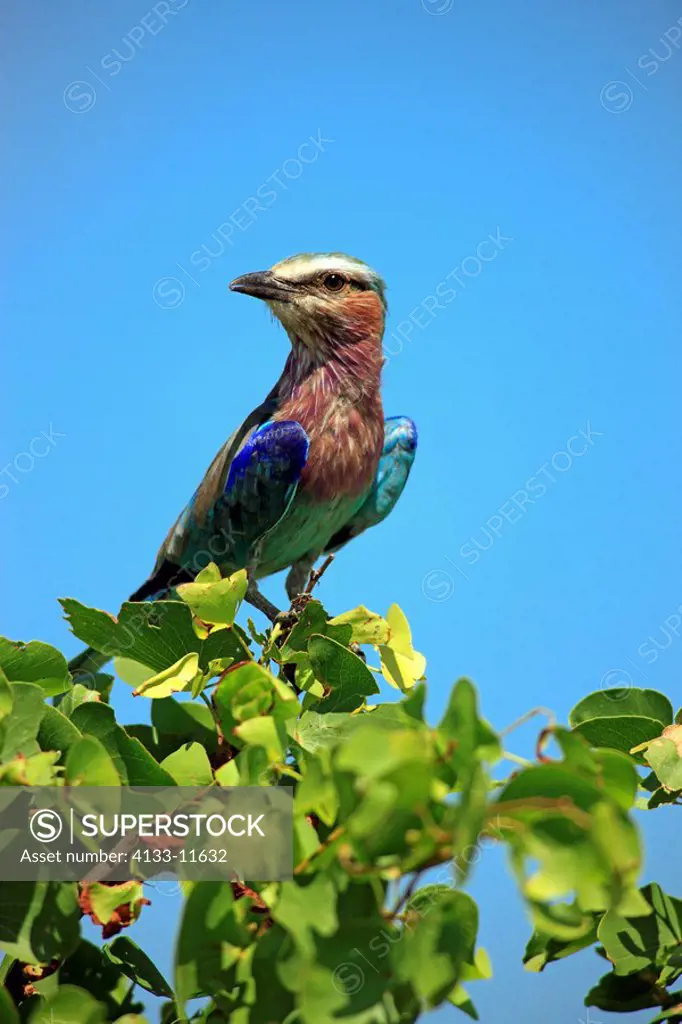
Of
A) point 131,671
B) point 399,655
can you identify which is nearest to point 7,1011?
point 131,671

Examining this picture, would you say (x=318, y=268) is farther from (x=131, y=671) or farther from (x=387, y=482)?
(x=131, y=671)

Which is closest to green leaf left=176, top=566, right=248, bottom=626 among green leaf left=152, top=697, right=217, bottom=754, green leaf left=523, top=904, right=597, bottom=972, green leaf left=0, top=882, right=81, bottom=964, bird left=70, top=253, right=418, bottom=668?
green leaf left=152, top=697, right=217, bottom=754

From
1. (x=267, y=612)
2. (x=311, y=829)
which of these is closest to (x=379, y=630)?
(x=311, y=829)

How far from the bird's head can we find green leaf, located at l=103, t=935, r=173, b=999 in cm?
361

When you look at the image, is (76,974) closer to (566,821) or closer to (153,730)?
(153,730)

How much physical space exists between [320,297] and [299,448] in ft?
2.94

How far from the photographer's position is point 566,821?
0.93m

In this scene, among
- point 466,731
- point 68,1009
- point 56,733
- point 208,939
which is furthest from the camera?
point 56,733

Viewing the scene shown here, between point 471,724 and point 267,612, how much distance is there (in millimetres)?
3446

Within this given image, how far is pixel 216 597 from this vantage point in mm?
1602

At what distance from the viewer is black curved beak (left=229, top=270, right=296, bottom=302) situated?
4.70m

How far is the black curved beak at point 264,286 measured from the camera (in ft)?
15.4

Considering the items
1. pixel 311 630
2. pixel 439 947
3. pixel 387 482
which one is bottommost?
pixel 439 947

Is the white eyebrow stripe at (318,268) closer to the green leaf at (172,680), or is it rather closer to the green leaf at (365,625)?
the green leaf at (365,625)
